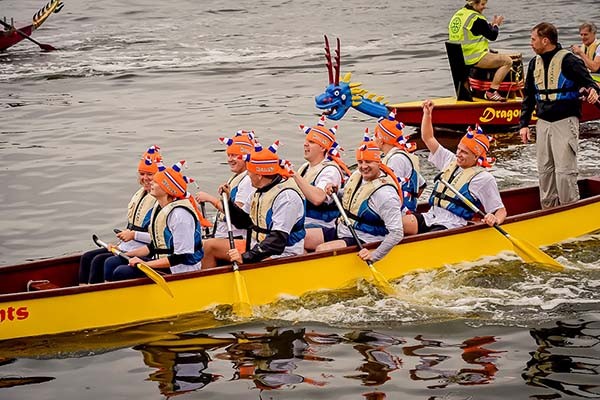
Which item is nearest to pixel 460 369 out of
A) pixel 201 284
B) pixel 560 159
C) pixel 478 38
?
pixel 201 284

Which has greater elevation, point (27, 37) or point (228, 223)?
point (27, 37)

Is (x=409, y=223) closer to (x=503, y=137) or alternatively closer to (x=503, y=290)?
(x=503, y=290)

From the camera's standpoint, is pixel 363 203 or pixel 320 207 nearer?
pixel 363 203

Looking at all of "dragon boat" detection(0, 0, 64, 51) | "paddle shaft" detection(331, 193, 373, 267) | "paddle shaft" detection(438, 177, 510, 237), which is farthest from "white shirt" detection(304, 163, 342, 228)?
"dragon boat" detection(0, 0, 64, 51)

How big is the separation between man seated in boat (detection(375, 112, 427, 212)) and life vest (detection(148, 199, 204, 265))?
256 centimetres

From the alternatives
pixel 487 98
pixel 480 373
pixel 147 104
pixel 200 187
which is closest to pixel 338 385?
pixel 480 373

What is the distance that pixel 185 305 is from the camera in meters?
10.8

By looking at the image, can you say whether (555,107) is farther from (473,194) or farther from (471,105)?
(471,105)

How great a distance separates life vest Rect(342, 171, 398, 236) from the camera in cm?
1148

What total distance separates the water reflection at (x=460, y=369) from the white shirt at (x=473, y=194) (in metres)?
2.00

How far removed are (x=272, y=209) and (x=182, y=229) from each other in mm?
980

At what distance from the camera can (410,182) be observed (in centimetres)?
1246

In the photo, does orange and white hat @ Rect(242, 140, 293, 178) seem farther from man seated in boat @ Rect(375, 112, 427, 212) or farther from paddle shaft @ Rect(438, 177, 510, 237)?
paddle shaft @ Rect(438, 177, 510, 237)

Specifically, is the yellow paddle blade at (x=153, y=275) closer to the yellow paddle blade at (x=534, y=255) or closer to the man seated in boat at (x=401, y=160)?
the man seated in boat at (x=401, y=160)
